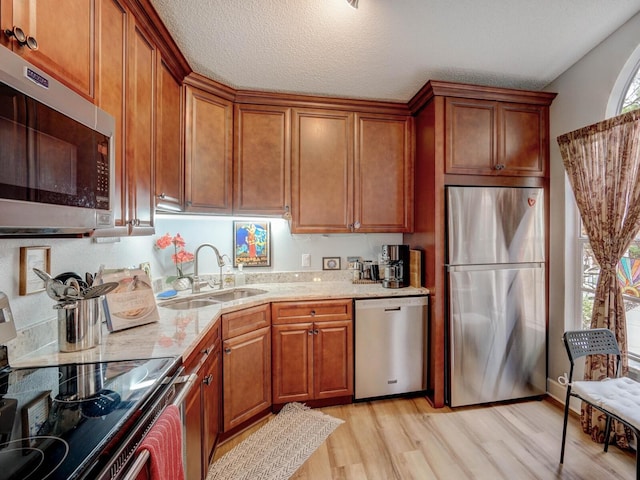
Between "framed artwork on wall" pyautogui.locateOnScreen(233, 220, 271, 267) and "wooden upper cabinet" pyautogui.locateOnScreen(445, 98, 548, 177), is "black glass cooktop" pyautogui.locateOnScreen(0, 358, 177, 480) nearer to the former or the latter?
"framed artwork on wall" pyautogui.locateOnScreen(233, 220, 271, 267)

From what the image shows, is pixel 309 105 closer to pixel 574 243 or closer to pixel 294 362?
pixel 294 362

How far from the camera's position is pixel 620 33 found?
1874 mm

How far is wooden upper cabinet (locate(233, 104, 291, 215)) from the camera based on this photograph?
7.82 feet

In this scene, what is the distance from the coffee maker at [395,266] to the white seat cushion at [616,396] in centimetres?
124

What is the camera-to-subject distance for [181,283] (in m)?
2.26

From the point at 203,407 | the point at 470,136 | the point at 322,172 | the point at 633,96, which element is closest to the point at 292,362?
the point at 203,407

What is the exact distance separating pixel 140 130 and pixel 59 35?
529 millimetres

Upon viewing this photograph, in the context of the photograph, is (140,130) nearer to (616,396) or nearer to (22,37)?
(22,37)

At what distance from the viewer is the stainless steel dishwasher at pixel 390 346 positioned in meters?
2.30

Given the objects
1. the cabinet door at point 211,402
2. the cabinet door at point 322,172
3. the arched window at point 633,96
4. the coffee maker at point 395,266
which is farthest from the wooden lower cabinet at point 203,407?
the arched window at point 633,96

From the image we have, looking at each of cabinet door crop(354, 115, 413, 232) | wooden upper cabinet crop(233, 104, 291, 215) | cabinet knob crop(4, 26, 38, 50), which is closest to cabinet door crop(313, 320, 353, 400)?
cabinet door crop(354, 115, 413, 232)

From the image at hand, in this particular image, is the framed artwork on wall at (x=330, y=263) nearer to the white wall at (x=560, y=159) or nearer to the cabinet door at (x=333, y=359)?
the cabinet door at (x=333, y=359)

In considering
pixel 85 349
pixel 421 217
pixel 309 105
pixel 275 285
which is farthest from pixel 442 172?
pixel 85 349

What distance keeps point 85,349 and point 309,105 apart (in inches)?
87.1
